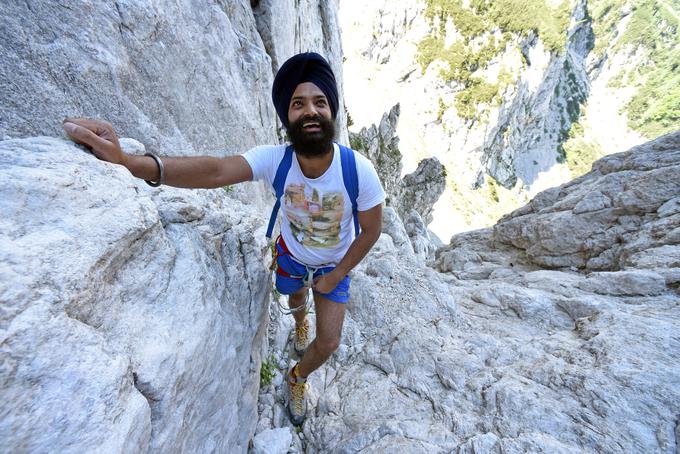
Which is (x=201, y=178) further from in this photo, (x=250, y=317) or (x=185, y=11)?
(x=185, y=11)

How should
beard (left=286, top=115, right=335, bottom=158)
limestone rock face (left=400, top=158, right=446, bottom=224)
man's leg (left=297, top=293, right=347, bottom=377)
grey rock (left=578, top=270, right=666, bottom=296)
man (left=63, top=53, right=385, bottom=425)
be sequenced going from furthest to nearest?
limestone rock face (left=400, top=158, right=446, bottom=224) < grey rock (left=578, top=270, right=666, bottom=296) < man's leg (left=297, top=293, right=347, bottom=377) < beard (left=286, top=115, right=335, bottom=158) < man (left=63, top=53, right=385, bottom=425)

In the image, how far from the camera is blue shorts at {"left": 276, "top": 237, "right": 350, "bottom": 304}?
3992mm

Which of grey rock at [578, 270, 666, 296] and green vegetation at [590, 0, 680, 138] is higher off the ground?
green vegetation at [590, 0, 680, 138]

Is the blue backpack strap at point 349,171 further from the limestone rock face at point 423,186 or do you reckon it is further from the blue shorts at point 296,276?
the limestone rock face at point 423,186

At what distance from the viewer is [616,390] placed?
12.7ft

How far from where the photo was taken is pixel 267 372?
4.67 metres

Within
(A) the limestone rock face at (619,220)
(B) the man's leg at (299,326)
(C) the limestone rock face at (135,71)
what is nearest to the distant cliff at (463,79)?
(A) the limestone rock face at (619,220)

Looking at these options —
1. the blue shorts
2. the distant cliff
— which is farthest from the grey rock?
the distant cliff

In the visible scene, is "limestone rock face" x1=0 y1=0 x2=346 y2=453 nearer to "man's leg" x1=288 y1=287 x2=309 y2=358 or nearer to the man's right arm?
the man's right arm

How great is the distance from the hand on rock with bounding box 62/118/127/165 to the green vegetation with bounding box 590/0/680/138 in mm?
143763

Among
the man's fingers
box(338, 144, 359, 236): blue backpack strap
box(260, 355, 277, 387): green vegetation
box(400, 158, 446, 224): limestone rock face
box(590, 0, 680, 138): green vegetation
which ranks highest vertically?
box(590, 0, 680, 138): green vegetation

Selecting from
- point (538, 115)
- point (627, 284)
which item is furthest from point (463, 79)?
point (627, 284)

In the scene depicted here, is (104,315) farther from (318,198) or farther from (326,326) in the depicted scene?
(326,326)

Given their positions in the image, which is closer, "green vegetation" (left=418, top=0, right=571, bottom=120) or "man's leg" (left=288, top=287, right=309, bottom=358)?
"man's leg" (left=288, top=287, right=309, bottom=358)
